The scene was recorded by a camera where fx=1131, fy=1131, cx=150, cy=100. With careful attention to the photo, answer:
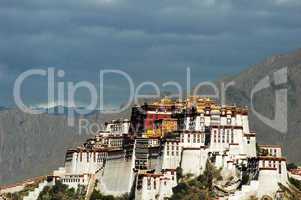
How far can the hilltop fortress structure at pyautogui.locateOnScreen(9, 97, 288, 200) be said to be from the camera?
114875 millimetres

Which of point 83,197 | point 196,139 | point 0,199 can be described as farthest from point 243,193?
point 0,199

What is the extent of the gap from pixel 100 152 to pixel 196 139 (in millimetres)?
15793

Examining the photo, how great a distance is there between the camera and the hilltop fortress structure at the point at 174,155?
115 meters

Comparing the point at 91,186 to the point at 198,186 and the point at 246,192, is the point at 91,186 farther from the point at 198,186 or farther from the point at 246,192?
the point at 246,192

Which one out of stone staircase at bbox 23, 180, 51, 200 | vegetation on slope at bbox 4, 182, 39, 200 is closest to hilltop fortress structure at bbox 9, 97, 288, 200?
stone staircase at bbox 23, 180, 51, 200

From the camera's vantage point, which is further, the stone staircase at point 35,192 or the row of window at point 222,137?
the stone staircase at point 35,192

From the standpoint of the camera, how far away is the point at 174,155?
398ft

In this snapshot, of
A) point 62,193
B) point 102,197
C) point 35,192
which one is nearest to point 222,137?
point 102,197

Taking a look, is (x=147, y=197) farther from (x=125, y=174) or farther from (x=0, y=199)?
(x=0, y=199)

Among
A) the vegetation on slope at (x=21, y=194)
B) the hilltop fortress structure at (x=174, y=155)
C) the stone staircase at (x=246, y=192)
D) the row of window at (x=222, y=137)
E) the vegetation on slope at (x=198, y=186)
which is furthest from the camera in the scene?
the vegetation on slope at (x=21, y=194)

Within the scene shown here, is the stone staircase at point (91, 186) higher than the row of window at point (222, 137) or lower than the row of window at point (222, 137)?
lower

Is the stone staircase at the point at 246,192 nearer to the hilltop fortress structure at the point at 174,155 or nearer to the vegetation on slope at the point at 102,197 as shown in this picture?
the hilltop fortress structure at the point at 174,155

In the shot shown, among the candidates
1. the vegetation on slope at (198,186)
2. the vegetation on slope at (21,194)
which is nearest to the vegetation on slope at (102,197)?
the vegetation on slope at (198,186)

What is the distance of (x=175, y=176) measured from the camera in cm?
11850
